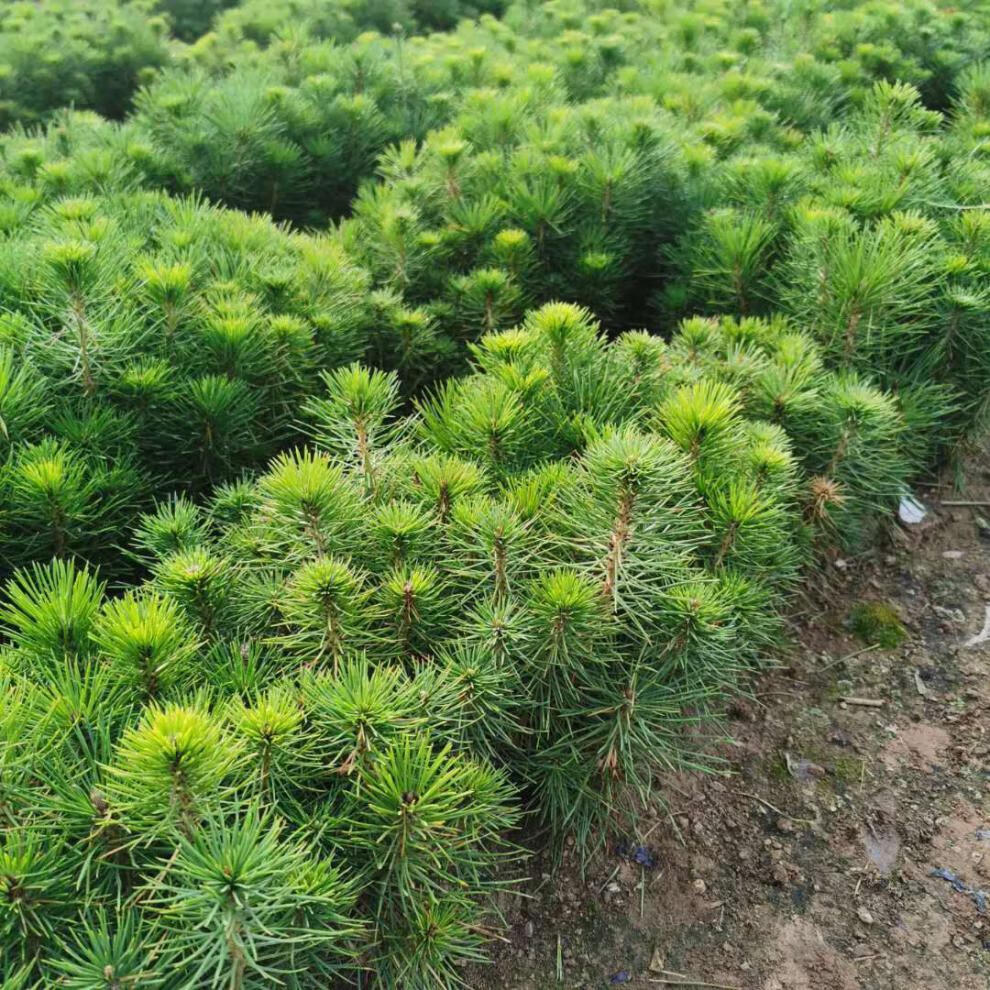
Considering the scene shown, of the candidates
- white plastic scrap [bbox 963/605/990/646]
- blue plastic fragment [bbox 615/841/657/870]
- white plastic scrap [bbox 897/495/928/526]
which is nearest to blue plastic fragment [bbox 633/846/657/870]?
blue plastic fragment [bbox 615/841/657/870]

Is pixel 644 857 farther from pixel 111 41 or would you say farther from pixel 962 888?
pixel 111 41

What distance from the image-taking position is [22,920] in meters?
1.05

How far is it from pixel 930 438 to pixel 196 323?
1868 mm

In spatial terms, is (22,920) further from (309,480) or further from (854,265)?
(854,265)

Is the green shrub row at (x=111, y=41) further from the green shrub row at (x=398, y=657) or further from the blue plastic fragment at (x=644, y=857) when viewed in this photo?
the blue plastic fragment at (x=644, y=857)

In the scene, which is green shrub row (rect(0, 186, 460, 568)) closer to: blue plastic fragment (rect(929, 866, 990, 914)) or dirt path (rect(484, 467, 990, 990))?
dirt path (rect(484, 467, 990, 990))

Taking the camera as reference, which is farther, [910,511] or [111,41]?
[111,41]

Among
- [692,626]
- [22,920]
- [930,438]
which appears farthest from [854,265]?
[22,920]

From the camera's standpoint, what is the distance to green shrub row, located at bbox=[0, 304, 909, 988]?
108cm

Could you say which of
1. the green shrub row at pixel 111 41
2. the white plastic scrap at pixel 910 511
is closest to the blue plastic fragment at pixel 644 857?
the white plastic scrap at pixel 910 511

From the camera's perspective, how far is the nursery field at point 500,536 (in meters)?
1.20

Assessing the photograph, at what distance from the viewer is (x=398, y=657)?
144 cm

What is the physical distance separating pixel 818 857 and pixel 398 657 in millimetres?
1088

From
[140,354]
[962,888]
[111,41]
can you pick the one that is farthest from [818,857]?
[111,41]
